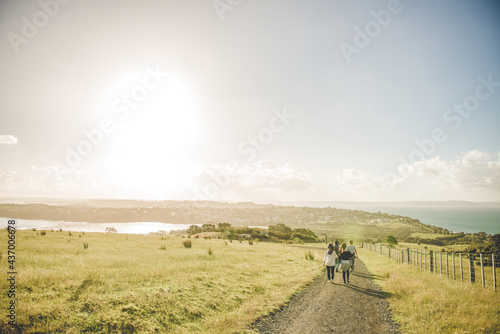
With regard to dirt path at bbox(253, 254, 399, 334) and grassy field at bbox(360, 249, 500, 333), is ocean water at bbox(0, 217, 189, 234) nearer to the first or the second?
dirt path at bbox(253, 254, 399, 334)

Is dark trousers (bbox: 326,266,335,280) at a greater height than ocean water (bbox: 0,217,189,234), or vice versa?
dark trousers (bbox: 326,266,335,280)

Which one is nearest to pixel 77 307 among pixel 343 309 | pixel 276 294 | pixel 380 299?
pixel 276 294

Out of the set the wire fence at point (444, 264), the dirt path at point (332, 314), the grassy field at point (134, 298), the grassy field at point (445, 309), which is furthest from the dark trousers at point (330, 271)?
the wire fence at point (444, 264)

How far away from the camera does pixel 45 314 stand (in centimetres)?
725

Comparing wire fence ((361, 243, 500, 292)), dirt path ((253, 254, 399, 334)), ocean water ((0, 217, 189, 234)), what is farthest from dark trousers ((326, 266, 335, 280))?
ocean water ((0, 217, 189, 234))

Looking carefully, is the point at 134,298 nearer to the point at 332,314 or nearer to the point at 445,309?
the point at 332,314

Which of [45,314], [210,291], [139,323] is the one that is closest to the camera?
[45,314]

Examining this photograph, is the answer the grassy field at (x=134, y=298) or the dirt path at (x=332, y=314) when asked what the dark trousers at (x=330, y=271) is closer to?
the dirt path at (x=332, y=314)

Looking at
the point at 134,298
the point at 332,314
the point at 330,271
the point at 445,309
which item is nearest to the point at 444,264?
the point at 330,271

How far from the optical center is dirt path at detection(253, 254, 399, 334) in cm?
835

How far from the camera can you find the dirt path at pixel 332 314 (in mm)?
8352

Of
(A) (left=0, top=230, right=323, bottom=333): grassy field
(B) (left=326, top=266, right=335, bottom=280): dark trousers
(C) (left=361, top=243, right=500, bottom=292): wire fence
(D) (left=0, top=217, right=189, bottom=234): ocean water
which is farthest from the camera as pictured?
(D) (left=0, top=217, right=189, bottom=234): ocean water

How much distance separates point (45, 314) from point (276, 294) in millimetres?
9130

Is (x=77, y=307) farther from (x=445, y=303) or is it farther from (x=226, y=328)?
(x=445, y=303)
